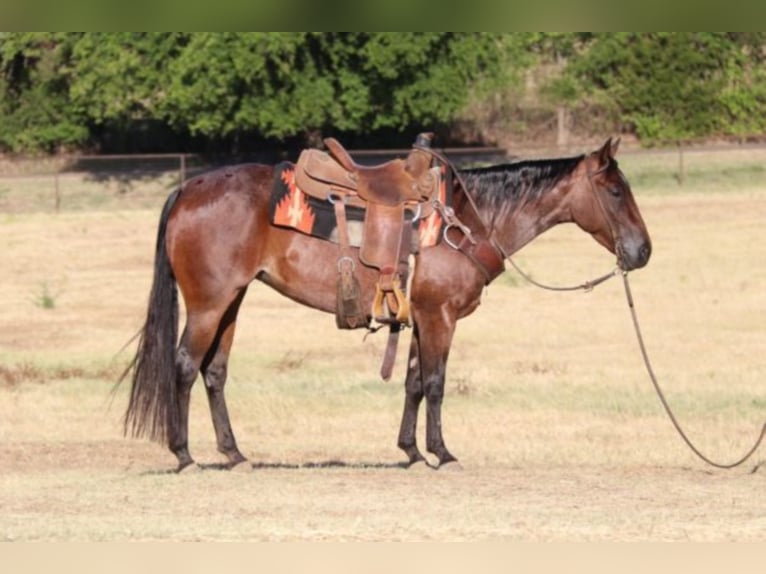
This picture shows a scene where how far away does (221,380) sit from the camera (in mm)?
11656

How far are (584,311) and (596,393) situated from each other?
23.3 ft

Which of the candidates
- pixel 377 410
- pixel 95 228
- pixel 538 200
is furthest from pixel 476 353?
pixel 95 228

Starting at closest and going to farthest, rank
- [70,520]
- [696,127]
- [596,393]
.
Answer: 1. [70,520]
2. [596,393]
3. [696,127]

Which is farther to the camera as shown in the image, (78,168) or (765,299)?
(78,168)

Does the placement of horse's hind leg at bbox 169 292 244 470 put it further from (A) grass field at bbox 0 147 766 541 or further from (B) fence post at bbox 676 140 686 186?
(B) fence post at bbox 676 140 686 186

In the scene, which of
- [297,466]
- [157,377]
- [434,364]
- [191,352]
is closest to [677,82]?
[297,466]

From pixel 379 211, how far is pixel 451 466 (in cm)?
188

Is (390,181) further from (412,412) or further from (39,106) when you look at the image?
(39,106)

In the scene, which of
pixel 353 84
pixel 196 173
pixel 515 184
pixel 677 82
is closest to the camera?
pixel 515 184

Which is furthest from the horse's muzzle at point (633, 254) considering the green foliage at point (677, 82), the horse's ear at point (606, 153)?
the green foliage at point (677, 82)

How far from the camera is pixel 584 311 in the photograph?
25828 mm

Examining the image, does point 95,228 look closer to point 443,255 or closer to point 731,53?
point 731,53

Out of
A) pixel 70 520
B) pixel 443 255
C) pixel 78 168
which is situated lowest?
pixel 78 168

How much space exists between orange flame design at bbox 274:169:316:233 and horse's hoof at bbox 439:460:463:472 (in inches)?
75.4
